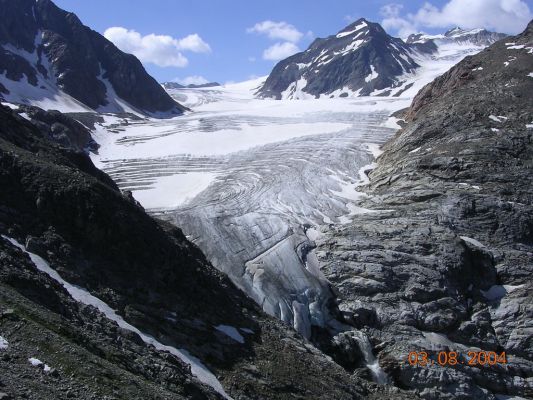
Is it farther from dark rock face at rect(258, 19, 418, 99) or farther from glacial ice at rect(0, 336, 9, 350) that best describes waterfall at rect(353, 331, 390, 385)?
dark rock face at rect(258, 19, 418, 99)

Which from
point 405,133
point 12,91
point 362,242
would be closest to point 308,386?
point 362,242

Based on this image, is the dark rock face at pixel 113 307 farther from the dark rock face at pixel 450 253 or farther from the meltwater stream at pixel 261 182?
the dark rock face at pixel 450 253

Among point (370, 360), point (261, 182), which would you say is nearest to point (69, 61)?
point (261, 182)

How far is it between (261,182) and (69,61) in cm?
6852

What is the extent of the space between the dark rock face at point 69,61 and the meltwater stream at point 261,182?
68.9ft

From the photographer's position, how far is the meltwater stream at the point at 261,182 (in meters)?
33.6

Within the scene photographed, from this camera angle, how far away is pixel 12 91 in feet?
272

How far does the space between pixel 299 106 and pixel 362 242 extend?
60673mm

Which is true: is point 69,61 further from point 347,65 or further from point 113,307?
point 113,307

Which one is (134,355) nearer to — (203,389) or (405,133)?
(203,389)
